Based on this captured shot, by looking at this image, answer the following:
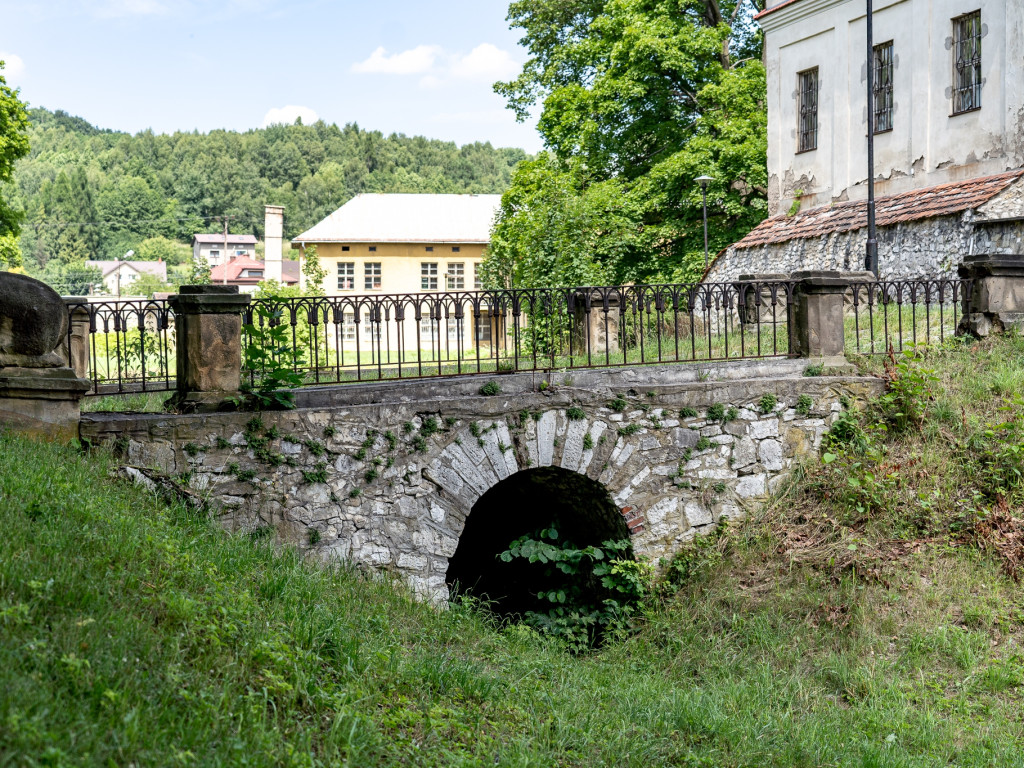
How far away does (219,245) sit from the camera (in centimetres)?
9431

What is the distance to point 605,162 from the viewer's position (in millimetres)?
26656

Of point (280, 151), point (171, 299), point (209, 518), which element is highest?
point (280, 151)

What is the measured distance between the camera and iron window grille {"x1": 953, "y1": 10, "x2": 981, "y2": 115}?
15.2 meters

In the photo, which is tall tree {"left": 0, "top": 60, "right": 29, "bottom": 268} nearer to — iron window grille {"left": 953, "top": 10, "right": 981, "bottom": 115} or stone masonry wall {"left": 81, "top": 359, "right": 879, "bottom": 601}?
stone masonry wall {"left": 81, "top": 359, "right": 879, "bottom": 601}

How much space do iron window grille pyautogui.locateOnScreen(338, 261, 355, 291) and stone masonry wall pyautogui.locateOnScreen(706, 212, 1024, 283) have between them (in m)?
27.5

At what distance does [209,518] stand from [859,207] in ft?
46.8

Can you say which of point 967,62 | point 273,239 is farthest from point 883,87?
point 273,239

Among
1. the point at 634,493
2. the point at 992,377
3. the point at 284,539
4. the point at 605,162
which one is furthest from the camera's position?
the point at 605,162

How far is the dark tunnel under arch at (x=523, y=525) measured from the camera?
9094 mm

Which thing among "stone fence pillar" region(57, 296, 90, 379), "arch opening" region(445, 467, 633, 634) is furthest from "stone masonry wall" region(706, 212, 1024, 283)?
"stone fence pillar" region(57, 296, 90, 379)

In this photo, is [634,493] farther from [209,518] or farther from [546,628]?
[209,518]

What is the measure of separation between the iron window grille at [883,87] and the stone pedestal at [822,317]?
8.61 meters

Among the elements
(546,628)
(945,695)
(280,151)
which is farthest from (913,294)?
(280,151)

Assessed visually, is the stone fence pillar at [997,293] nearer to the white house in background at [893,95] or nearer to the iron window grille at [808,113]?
the white house in background at [893,95]
